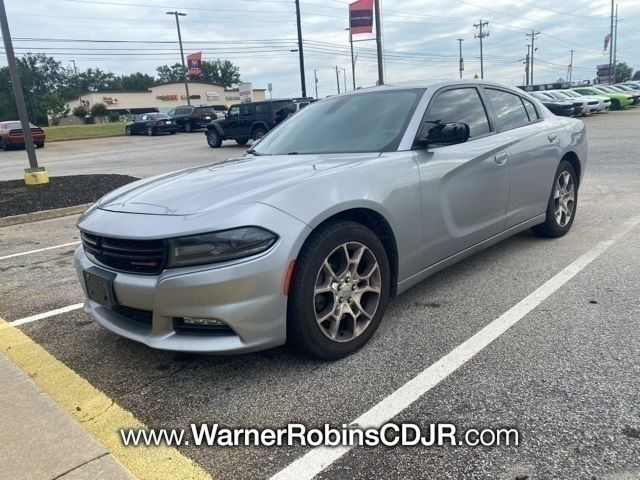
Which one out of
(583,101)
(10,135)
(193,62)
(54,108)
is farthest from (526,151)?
(54,108)

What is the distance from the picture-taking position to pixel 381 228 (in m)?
3.29

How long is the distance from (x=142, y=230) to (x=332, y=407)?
1.30m

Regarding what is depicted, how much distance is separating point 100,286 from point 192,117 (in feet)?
107

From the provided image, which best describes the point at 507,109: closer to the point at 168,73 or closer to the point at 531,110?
the point at 531,110

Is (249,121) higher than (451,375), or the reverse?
(249,121)

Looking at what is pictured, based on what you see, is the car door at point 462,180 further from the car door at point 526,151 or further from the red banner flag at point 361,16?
the red banner flag at point 361,16

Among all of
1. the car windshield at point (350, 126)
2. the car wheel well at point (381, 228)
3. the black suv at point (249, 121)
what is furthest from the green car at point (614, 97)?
the car wheel well at point (381, 228)

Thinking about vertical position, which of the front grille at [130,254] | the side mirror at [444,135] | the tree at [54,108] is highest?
the tree at [54,108]

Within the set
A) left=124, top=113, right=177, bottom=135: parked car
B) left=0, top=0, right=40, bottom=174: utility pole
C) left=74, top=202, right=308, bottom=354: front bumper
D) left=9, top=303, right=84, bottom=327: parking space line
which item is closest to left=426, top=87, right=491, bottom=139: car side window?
left=74, top=202, right=308, bottom=354: front bumper

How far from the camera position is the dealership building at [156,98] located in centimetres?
8788

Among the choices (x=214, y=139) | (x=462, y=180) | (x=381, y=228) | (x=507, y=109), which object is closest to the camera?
(x=381, y=228)

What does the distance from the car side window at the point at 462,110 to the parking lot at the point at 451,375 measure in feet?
4.02

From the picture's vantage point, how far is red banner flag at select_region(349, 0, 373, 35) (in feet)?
89.8

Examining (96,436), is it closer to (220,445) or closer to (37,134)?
(220,445)
